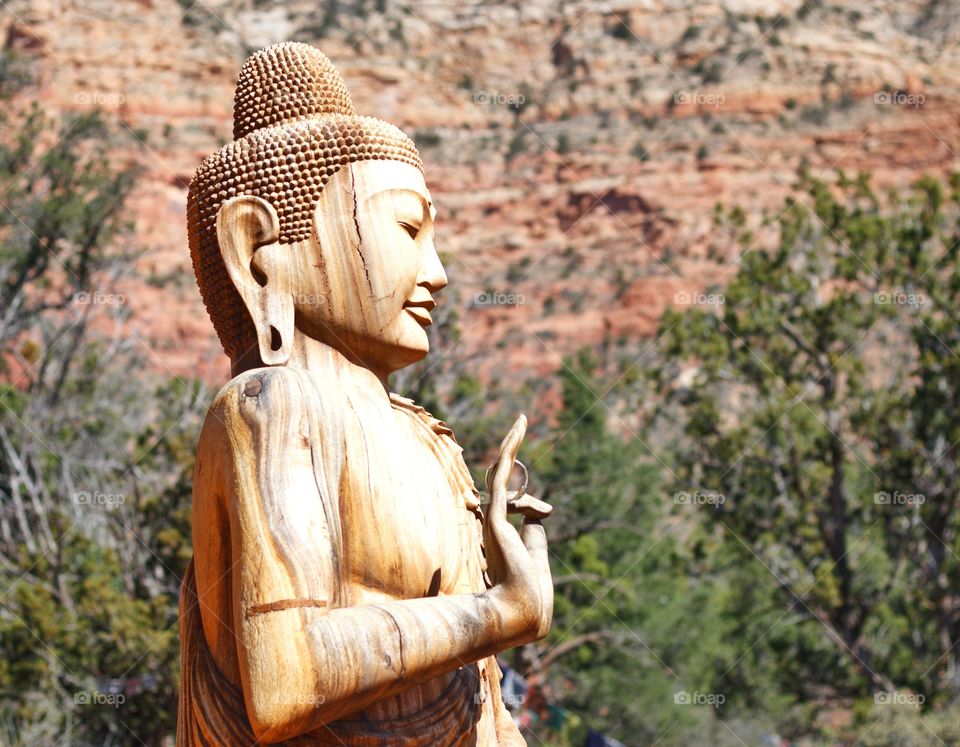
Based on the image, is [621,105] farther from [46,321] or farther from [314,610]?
[314,610]

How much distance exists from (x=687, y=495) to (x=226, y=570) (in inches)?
570

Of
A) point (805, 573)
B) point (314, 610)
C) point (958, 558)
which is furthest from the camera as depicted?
point (805, 573)

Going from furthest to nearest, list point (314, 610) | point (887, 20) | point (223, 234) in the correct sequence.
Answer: point (887, 20)
point (223, 234)
point (314, 610)

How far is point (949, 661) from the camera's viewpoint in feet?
58.7

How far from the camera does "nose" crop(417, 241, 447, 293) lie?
3.88 m

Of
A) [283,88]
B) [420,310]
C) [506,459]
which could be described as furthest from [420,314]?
[283,88]

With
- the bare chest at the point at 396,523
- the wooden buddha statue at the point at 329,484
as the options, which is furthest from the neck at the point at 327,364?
the bare chest at the point at 396,523

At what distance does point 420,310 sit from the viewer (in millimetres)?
3873

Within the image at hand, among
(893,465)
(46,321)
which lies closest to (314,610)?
(893,465)

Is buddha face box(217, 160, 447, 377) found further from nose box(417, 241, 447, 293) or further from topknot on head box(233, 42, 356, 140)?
topknot on head box(233, 42, 356, 140)

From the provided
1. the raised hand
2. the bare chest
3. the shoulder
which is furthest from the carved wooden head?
the raised hand

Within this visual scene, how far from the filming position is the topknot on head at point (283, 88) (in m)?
3.92

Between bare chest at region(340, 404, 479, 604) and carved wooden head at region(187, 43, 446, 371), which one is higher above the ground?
carved wooden head at region(187, 43, 446, 371)

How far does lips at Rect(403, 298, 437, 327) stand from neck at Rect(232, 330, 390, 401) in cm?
20
